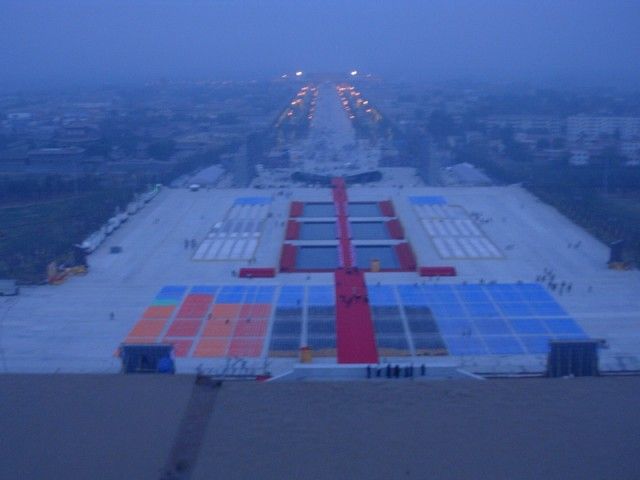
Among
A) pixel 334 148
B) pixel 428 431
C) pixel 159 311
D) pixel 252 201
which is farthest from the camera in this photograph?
pixel 334 148

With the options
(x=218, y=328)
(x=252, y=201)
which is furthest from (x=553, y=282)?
(x=252, y=201)

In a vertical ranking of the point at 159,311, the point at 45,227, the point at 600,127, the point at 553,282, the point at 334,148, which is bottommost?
the point at 45,227

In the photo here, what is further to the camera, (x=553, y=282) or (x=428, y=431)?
(x=553, y=282)

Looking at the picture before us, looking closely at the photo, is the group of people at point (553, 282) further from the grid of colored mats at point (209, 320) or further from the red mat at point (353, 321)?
the grid of colored mats at point (209, 320)

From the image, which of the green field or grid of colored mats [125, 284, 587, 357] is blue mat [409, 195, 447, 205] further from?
the green field

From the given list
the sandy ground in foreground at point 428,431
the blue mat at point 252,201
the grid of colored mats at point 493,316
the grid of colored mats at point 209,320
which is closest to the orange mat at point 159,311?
the grid of colored mats at point 209,320

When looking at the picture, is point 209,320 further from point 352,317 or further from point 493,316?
point 493,316

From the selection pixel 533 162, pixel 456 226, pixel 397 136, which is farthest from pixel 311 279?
pixel 397 136

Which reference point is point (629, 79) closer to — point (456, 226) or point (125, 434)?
point (456, 226)
